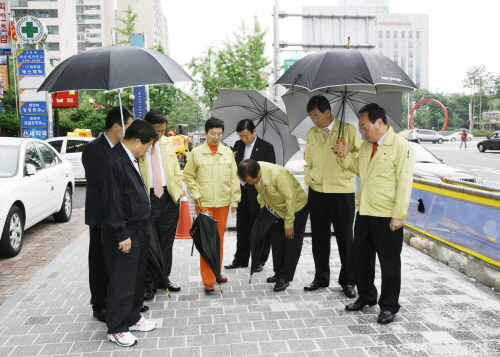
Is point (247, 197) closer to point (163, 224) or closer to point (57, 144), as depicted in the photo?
point (163, 224)

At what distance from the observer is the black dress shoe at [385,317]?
388 centimetres

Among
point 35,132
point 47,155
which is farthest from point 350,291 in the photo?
point 35,132

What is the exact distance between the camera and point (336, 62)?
4.00 meters

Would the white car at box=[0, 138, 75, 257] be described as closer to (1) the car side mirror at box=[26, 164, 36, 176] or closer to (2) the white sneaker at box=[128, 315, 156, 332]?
(1) the car side mirror at box=[26, 164, 36, 176]

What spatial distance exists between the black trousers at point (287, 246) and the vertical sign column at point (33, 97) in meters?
13.4

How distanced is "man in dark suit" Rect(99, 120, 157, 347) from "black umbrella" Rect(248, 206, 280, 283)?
60.5 inches

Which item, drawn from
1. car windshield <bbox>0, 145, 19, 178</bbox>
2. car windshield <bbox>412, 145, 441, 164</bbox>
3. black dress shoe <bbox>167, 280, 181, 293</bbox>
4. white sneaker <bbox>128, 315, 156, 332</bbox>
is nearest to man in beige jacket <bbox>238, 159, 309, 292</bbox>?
black dress shoe <bbox>167, 280, 181, 293</bbox>

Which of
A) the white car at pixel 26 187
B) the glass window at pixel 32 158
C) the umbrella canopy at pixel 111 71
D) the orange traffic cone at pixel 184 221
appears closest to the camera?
the umbrella canopy at pixel 111 71

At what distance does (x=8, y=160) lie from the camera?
6953 mm

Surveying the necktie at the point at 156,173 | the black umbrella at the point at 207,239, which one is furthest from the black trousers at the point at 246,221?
the necktie at the point at 156,173

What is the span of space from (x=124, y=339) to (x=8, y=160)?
4.61 m

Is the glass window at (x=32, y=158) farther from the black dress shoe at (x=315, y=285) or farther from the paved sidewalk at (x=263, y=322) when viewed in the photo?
the black dress shoe at (x=315, y=285)

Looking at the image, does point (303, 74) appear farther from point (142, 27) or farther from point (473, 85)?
point (142, 27)

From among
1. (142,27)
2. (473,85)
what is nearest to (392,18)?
(473,85)
